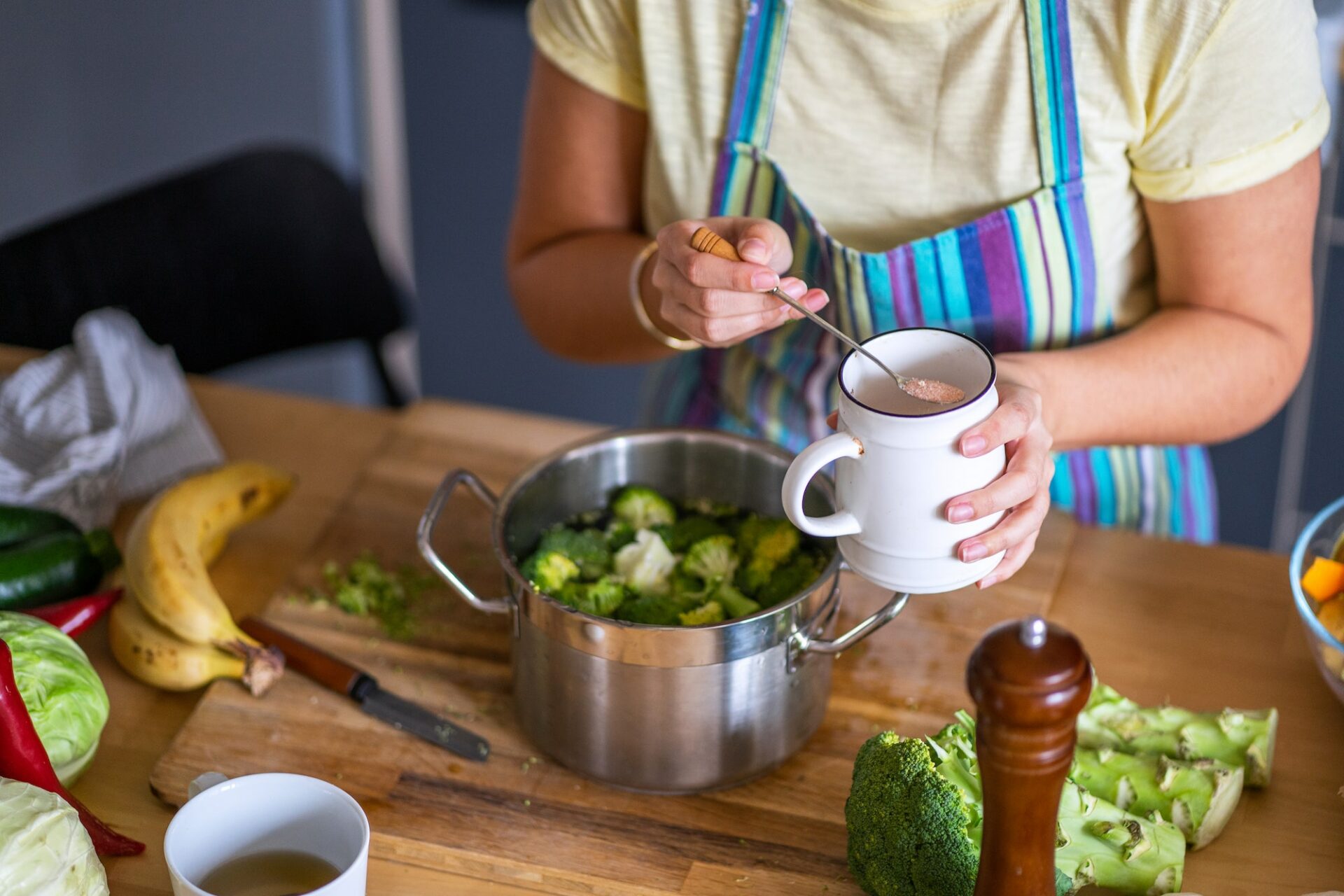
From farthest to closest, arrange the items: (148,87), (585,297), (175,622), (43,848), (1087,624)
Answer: (148,87), (585,297), (1087,624), (175,622), (43,848)

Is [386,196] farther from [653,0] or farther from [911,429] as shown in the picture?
[911,429]

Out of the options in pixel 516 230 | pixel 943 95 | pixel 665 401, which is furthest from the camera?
pixel 665 401

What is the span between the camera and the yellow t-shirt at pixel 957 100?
115 centimetres

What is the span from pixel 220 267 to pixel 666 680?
47.5 inches

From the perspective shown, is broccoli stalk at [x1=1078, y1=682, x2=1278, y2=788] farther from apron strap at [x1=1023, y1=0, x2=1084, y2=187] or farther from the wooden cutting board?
apron strap at [x1=1023, y1=0, x2=1084, y2=187]

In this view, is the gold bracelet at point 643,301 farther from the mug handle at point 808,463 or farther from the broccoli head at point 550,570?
the mug handle at point 808,463

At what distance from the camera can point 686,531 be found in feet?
4.06

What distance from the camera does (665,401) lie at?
5.59 ft

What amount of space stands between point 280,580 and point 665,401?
541 mm

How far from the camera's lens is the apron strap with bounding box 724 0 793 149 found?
4.22ft

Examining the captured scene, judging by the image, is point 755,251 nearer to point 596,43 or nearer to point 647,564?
point 647,564

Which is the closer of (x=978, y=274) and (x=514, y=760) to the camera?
(x=514, y=760)

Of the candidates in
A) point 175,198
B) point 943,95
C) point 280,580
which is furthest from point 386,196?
point 943,95

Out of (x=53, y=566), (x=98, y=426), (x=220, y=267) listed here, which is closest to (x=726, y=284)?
(x=53, y=566)
